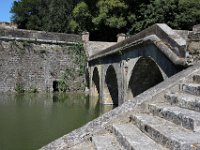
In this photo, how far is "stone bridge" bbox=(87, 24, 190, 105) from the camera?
7980 millimetres

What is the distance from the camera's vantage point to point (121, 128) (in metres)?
4.65

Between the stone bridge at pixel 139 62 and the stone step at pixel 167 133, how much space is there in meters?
2.10

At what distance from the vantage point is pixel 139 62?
40.3ft

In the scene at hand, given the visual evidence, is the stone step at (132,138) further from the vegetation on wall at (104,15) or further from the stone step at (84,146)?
the vegetation on wall at (104,15)

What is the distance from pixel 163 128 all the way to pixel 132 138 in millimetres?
379

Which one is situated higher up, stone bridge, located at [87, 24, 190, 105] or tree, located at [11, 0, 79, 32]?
tree, located at [11, 0, 79, 32]

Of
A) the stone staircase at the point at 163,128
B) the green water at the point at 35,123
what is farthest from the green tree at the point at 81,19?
the stone staircase at the point at 163,128

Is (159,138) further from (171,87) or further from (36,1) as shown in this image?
(36,1)

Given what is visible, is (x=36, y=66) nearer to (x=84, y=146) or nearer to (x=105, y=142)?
(x=84, y=146)

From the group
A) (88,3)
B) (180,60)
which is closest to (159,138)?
(180,60)

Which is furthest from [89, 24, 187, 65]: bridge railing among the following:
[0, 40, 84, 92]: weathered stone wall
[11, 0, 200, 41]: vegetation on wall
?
[11, 0, 200, 41]: vegetation on wall

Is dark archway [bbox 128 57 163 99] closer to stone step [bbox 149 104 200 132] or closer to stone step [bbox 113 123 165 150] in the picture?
stone step [bbox 149 104 200 132]

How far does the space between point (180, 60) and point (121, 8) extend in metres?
20.9

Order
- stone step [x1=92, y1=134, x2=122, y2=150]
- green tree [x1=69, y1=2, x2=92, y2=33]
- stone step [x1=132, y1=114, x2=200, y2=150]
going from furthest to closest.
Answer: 1. green tree [x1=69, y1=2, x2=92, y2=33]
2. stone step [x1=92, y1=134, x2=122, y2=150]
3. stone step [x1=132, y1=114, x2=200, y2=150]
